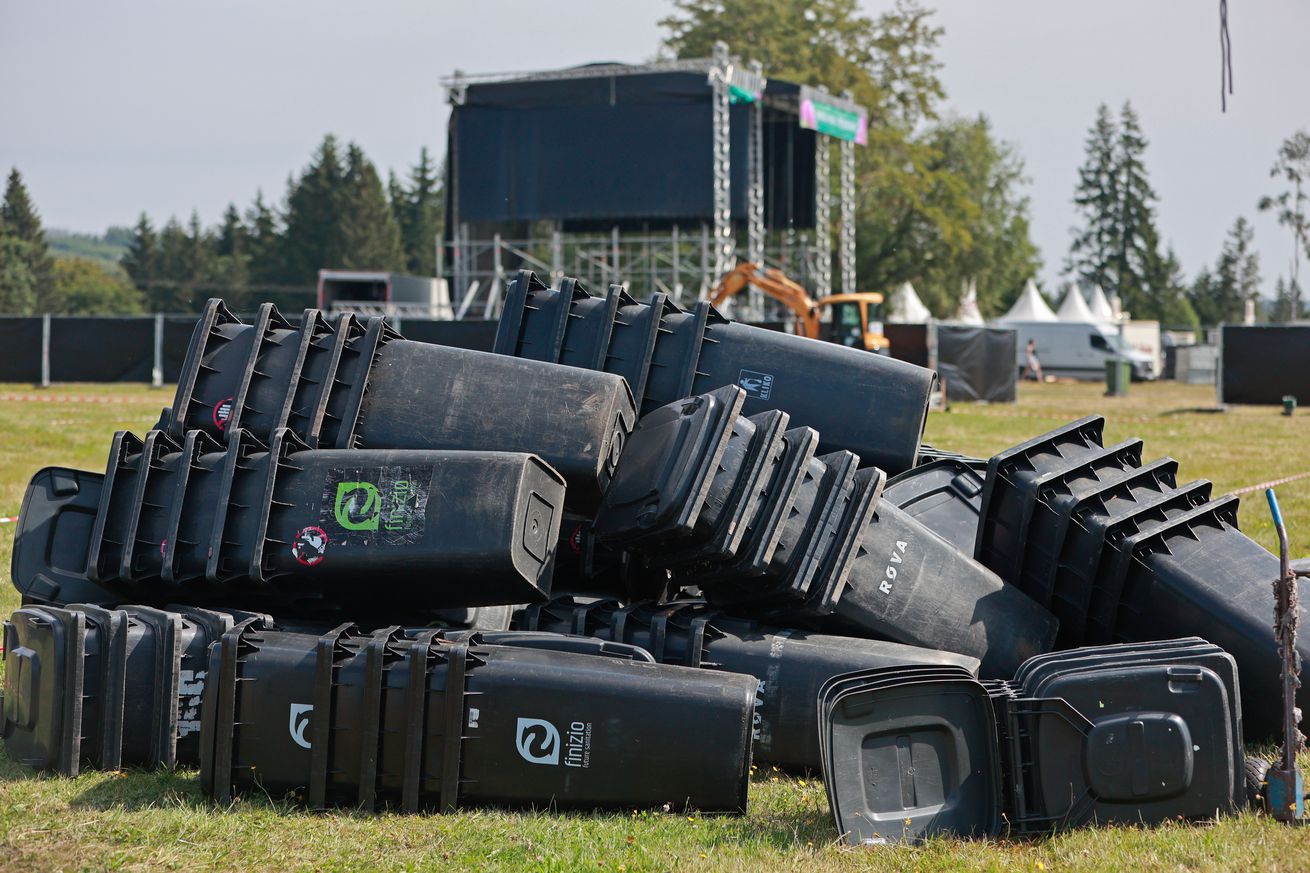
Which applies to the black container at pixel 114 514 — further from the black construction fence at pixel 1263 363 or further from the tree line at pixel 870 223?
the tree line at pixel 870 223

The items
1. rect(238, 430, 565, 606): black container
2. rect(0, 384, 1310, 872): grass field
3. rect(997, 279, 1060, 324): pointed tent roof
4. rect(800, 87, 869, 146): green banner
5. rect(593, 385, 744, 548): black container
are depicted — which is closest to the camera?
rect(0, 384, 1310, 872): grass field

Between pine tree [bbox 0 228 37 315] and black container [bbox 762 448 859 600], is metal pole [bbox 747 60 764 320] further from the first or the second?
pine tree [bbox 0 228 37 315]

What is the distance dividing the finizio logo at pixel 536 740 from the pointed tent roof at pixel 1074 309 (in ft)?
172

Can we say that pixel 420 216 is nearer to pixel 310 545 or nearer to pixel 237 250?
pixel 237 250

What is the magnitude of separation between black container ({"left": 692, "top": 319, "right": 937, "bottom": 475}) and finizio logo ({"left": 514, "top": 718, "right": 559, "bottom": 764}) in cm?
267

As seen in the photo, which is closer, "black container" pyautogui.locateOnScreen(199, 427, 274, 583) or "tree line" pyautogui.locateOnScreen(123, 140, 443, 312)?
"black container" pyautogui.locateOnScreen(199, 427, 274, 583)

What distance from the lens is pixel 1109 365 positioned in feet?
125

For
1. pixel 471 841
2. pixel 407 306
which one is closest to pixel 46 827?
pixel 471 841

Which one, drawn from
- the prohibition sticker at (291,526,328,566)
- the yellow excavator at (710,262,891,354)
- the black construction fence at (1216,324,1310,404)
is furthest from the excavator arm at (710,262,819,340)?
the prohibition sticker at (291,526,328,566)

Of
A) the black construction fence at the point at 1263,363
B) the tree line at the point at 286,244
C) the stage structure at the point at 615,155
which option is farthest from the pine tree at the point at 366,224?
the black construction fence at the point at 1263,363

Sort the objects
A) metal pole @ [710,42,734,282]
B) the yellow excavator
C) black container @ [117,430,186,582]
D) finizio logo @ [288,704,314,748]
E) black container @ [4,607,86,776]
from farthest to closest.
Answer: metal pole @ [710,42,734,282], the yellow excavator, black container @ [117,430,186,582], black container @ [4,607,86,776], finizio logo @ [288,704,314,748]

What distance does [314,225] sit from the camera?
Answer: 3969 inches

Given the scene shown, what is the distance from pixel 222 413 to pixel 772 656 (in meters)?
2.98

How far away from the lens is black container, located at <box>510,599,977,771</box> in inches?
221
